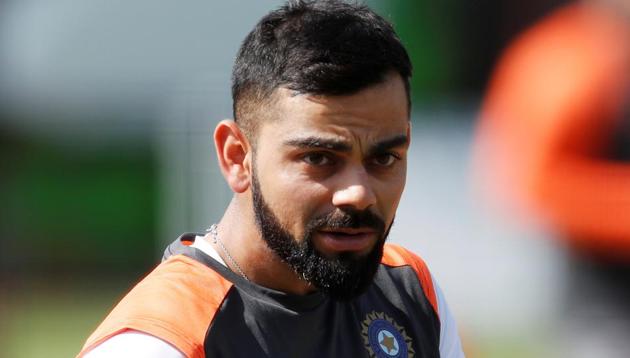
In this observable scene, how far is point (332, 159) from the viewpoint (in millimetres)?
1927

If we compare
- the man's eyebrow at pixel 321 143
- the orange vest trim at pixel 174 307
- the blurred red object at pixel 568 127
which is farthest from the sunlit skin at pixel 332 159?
the blurred red object at pixel 568 127

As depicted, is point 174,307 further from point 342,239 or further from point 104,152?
point 104,152

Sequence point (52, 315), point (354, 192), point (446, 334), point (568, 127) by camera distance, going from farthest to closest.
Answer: point (52, 315) < point (568, 127) < point (446, 334) < point (354, 192)

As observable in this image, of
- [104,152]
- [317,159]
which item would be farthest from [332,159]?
[104,152]

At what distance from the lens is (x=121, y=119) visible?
268 inches

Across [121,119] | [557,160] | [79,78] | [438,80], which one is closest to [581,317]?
[557,160]

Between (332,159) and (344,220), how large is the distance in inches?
4.4

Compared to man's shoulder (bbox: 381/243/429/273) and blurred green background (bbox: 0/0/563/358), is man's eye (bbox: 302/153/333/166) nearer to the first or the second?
man's shoulder (bbox: 381/243/429/273)

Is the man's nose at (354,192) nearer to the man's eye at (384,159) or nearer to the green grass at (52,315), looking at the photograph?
the man's eye at (384,159)

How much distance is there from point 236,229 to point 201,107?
4.59 m

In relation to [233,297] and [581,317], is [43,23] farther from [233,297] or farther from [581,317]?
[233,297]

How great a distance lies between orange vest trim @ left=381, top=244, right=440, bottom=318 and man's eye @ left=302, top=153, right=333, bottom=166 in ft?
1.36

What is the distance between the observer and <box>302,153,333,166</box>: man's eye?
1.92 meters

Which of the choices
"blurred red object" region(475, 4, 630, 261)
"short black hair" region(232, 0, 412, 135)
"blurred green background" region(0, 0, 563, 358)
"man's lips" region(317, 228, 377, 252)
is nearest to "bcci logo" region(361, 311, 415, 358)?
"man's lips" region(317, 228, 377, 252)
